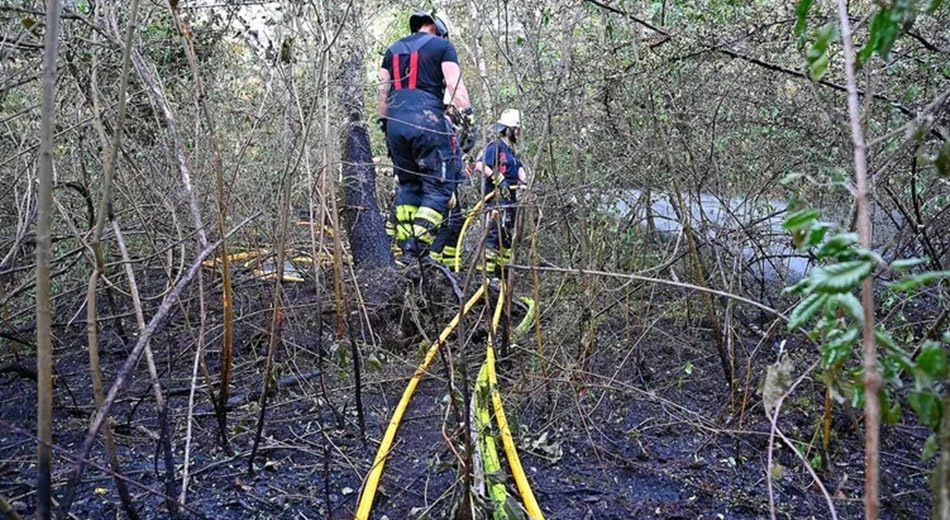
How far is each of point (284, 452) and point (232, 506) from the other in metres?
0.46

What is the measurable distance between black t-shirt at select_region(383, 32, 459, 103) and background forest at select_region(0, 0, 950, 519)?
0.31m

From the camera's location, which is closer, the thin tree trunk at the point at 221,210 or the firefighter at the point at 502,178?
the thin tree trunk at the point at 221,210

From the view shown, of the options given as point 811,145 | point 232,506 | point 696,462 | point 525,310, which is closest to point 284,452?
point 232,506

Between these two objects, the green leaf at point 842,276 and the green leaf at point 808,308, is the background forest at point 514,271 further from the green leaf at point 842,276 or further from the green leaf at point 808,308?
the green leaf at point 842,276

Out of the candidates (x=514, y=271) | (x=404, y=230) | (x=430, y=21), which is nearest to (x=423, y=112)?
(x=430, y=21)

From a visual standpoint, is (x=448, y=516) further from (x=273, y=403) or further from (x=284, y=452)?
(x=273, y=403)

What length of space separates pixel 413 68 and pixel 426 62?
94mm

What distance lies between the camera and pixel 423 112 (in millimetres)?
4840

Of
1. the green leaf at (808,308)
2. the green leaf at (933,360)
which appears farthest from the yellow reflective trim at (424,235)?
the green leaf at (933,360)

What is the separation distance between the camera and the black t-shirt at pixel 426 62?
4672 mm

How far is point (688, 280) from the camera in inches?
157

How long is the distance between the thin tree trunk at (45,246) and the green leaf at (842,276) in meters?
1.25

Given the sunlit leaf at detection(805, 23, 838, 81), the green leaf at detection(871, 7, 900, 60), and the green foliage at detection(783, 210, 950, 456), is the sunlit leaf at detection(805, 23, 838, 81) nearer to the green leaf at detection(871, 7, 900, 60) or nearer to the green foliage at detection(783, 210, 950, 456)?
the green leaf at detection(871, 7, 900, 60)

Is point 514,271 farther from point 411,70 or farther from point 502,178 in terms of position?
point 411,70
